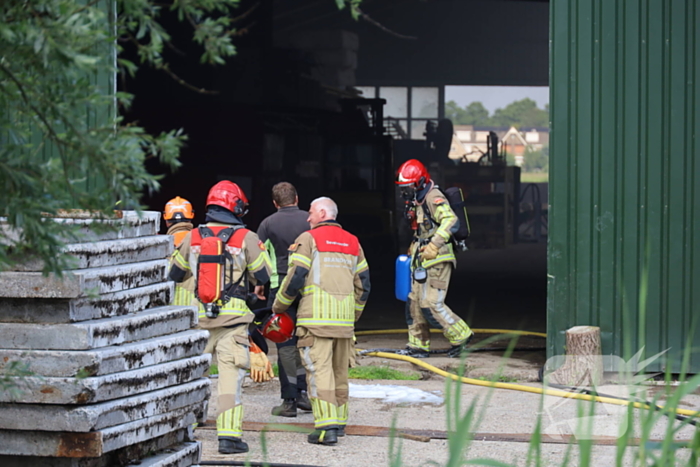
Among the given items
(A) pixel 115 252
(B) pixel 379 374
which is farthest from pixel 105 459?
(B) pixel 379 374

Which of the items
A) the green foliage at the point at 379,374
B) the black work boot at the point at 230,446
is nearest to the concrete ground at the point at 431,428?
the black work boot at the point at 230,446

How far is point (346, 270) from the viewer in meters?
5.98

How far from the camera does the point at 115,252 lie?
440cm

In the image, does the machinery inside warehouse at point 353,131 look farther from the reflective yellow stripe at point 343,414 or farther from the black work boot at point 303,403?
the reflective yellow stripe at point 343,414

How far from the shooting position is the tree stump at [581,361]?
774 cm

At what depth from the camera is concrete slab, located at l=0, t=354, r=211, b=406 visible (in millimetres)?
3920

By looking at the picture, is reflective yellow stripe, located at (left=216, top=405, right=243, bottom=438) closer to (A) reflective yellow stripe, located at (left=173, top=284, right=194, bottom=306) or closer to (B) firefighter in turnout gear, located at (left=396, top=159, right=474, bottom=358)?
(A) reflective yellow stripe, located at (left=173, top=284, right=194, bottom=306)

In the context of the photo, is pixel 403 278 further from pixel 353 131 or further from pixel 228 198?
pixel 353 131

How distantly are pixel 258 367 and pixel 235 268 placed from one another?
7.84 ft

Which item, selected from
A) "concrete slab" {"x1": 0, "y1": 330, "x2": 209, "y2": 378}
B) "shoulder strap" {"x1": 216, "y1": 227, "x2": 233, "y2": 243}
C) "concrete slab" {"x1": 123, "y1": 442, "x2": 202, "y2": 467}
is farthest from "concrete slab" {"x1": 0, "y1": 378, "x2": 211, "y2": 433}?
"shoulder strap" {"x1": 216, "y1": 227, "x2": 233, "y2": 243}

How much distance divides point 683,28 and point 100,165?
6863 mm

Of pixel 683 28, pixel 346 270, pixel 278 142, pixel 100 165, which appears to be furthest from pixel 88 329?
pixel 278 142

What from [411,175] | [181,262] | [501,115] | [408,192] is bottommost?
[181,262]

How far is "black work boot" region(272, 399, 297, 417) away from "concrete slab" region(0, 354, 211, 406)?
236cm
